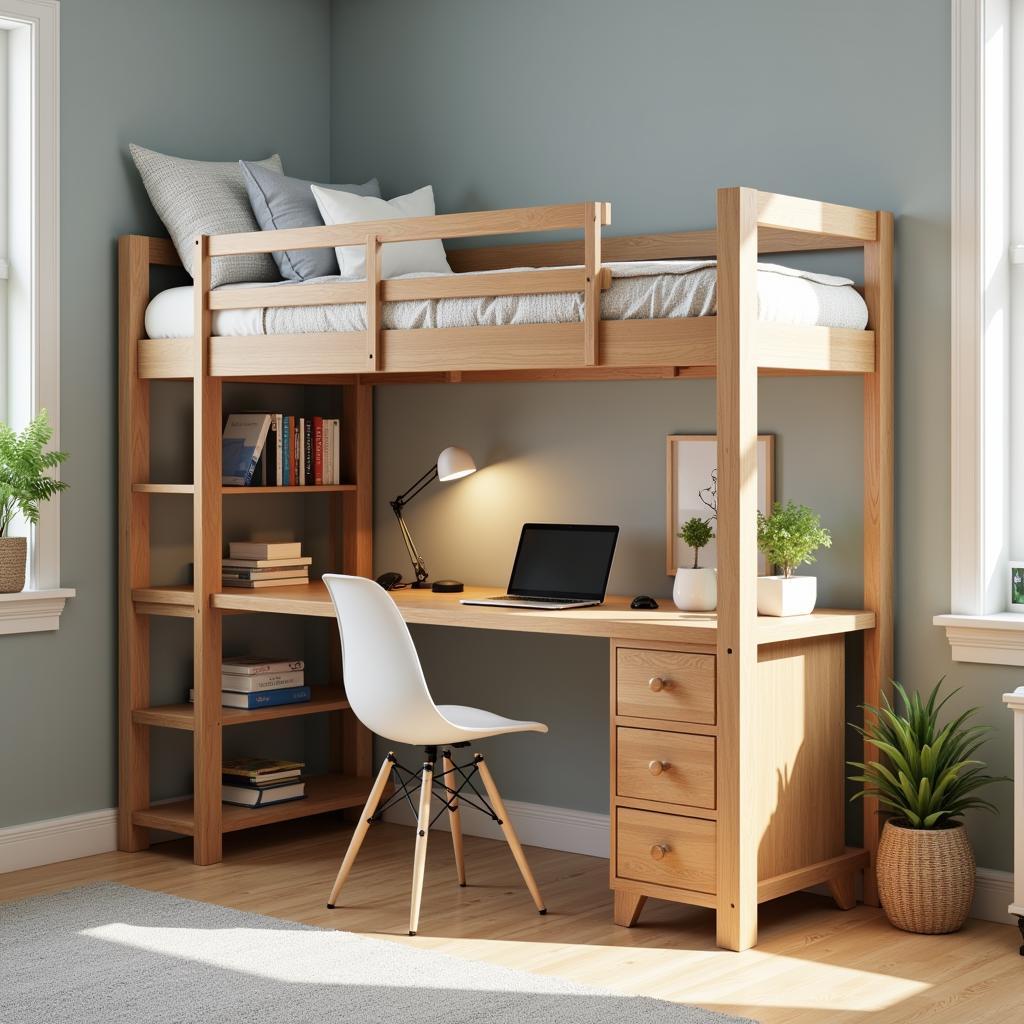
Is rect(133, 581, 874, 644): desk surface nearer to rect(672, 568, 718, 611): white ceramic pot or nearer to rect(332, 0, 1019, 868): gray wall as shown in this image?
rect(672, 568, 718, 611): white ceramic pot

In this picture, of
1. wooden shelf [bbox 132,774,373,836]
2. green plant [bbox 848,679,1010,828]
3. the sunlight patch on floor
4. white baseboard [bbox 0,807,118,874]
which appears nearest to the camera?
the sunlight patch on floor

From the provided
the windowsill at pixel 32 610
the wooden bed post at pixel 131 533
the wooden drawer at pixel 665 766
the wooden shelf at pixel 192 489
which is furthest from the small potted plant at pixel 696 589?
the windowsill at pixel 32 610

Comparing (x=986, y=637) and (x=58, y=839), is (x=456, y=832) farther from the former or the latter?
(x=986, y=637)

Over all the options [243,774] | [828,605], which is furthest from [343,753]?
[828,605]

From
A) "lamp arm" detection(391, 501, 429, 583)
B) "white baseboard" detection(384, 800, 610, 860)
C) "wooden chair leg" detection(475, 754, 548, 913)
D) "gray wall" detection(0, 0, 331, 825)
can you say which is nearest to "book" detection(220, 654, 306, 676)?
"gray wall" detection(0, 0, 331, 825)

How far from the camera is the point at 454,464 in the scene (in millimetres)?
4328

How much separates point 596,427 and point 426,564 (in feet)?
2.54

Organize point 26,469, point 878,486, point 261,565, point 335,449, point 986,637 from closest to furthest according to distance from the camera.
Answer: point 986,637 < point 878,486 < point 26,469 < point 261,565 < point 335,449

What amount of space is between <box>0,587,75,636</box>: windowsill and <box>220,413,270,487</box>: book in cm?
58

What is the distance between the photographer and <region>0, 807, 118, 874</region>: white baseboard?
13.7 ft

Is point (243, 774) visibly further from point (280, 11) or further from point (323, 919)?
point (280, 11)

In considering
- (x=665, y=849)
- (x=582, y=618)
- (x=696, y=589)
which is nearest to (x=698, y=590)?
(x=696, y=589)

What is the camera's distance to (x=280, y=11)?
488cm

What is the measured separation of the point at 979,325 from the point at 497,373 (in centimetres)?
140
